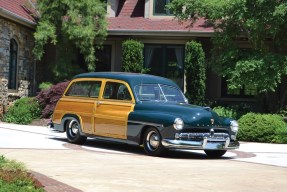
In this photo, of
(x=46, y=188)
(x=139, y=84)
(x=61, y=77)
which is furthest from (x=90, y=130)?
(x=61, y=77)

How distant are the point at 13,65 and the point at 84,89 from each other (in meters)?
9.11

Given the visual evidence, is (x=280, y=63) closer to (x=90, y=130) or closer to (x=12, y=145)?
(x=90, y=130)

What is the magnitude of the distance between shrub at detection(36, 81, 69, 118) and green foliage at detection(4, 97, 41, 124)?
10.9 inches

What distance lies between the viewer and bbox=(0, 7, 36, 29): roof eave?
19203 mm

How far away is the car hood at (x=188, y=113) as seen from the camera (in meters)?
11.1

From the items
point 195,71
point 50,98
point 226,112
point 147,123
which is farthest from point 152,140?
point 195,71

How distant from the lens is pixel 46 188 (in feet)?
21.8

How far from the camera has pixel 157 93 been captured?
40.6ft

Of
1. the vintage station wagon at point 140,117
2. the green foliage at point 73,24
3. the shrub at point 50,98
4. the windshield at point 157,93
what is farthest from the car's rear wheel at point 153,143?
the green foliage at point 73,24

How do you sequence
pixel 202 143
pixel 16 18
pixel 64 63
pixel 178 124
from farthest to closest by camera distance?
1. pixel 64 63
2. pixel 16 18
3. pixel 202 143
4. pixel 178 124

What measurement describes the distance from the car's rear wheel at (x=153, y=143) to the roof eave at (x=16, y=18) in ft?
31.7

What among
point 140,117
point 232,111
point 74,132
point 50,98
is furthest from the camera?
point 50,98

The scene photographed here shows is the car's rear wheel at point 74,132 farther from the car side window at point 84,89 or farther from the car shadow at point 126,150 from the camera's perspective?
the car side window at point 84,89

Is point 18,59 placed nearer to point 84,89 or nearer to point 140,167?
point 84,89
